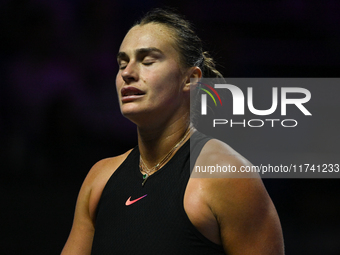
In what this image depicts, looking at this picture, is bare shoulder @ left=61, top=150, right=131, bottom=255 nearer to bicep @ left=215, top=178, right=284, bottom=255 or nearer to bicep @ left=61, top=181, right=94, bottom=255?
bicep @ left=61, top=181, right=94, bottom=255

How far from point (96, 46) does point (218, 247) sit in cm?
223

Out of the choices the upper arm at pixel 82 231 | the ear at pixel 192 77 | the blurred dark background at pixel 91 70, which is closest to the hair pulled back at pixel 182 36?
the ear at pixel 192 77

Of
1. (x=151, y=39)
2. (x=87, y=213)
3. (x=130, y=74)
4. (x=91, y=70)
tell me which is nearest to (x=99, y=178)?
(x=87, y=213)

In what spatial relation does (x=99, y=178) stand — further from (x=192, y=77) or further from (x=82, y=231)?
(x=192, y=77)

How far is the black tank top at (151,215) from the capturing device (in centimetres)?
97

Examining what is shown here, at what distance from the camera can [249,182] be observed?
3.23ft

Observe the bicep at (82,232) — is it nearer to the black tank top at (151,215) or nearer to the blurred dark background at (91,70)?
the black tank top at (151,215)

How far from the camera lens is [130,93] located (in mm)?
1130

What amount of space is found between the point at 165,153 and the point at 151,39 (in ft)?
1.21

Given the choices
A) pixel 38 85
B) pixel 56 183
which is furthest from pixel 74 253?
pixel 38 85

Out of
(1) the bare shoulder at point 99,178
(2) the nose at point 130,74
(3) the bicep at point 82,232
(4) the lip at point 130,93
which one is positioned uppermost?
(2) the nose at point 130,74

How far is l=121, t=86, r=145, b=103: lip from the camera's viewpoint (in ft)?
3.65

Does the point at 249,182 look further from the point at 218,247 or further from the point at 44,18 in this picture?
the point at 44,18

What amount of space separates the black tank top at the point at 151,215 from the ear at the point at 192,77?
0.54ft
